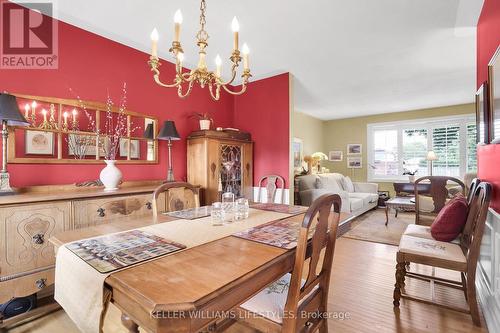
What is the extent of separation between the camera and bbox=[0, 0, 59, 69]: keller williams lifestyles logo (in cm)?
197

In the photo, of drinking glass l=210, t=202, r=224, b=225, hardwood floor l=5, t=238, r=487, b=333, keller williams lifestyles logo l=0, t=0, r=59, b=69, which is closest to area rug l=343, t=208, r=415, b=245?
hardwood floor l=5, t=238, r=487, b=333

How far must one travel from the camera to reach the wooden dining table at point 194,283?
0.65 metres

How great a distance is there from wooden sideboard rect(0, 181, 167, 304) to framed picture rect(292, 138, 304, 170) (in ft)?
14.2

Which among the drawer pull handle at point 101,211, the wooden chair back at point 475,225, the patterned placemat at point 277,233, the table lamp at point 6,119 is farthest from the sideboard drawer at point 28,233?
the wooden chair back at point 475,225

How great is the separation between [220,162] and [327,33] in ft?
6.26

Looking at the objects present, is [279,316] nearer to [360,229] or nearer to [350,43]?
[350,43]

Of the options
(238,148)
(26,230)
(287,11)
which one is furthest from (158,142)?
(287,11)

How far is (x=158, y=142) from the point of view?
9.62 feet

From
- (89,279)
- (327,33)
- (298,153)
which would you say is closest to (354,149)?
(298,153)

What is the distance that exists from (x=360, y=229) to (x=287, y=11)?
348 centimetres

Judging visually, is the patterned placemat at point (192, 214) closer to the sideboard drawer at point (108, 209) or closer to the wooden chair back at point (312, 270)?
the sideboard drawer at point (108, 209)

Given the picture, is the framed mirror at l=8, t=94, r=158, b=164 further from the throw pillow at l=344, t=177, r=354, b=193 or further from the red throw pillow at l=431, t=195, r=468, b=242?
the throw pillow at l=344, t=177, r=354, b=193

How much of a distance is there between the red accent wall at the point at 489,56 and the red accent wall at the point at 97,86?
3044mm

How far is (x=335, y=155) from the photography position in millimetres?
6969
